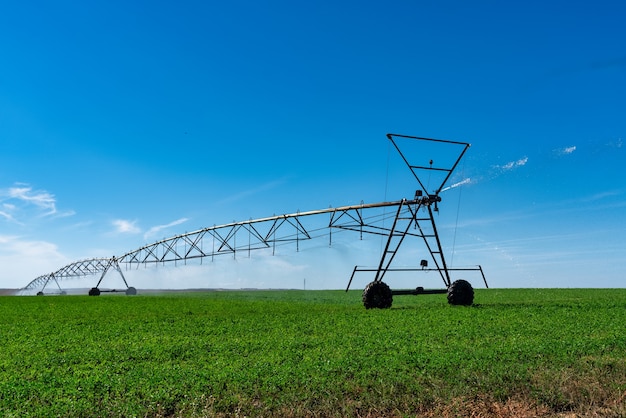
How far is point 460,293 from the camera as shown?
24.5m

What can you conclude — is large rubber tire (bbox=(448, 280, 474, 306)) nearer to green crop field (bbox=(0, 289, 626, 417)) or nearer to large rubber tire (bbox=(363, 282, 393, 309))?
large rubber tire (bbox=(363, 282, 393, 309))

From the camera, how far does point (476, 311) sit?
21062mm

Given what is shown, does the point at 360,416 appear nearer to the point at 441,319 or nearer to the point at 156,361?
the point at 156,361

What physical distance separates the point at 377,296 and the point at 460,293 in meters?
4.40

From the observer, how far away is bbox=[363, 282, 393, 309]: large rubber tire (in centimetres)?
2319

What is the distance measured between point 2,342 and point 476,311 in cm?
1729

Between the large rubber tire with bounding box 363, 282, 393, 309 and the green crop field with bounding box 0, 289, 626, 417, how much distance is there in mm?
6533

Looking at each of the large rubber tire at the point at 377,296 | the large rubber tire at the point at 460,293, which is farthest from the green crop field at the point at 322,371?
the large rubber tire at the point at 460,293

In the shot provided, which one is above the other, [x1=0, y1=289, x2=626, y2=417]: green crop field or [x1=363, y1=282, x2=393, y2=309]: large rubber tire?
[x1=363, y1=282, x2=393, y2=309]: large rubber tire

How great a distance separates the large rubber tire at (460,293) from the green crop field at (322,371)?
784cm

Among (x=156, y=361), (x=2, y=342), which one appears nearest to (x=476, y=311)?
(x=156, y=361)

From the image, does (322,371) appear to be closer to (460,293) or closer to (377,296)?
(377,296)

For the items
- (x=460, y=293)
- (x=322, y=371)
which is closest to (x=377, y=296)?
(x=460, y=293)

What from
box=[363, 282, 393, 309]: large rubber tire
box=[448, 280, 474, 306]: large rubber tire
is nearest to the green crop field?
box=[363, 282, 393, 309]: large rubber tire
